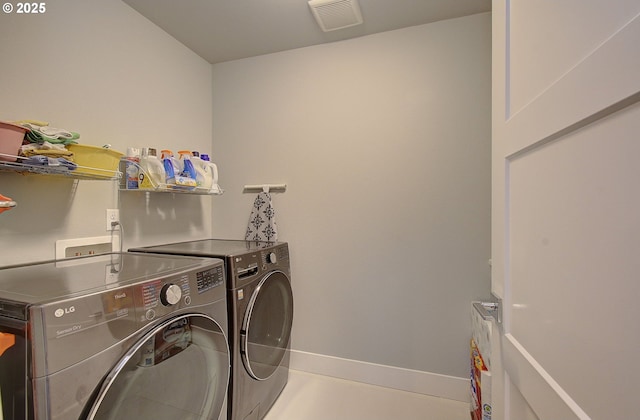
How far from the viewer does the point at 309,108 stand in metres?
2.13

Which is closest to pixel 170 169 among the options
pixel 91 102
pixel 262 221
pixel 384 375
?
pixel 91 102

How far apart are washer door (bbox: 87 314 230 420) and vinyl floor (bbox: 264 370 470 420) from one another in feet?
2.16

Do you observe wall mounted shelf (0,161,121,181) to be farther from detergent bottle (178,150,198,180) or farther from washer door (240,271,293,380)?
washer door (240,271,293,380)

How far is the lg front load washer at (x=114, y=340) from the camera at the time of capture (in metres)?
0.69

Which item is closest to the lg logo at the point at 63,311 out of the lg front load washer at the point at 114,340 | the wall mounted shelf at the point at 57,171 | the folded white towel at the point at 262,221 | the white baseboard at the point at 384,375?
the lg front load washer at the point at 114,340

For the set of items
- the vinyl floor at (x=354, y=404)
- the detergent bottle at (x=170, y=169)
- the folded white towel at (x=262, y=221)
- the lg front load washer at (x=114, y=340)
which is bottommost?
the vinyl floor at (x=354, y=404)

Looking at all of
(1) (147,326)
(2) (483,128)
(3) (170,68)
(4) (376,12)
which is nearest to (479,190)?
(2) (483,128)

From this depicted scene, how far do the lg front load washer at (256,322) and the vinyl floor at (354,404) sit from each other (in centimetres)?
10

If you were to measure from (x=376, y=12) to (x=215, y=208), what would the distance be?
5.98 feet

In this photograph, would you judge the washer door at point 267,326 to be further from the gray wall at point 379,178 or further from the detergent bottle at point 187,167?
the detergent bottle at point 187,167

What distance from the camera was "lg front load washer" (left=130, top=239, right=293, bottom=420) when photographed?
140 cm

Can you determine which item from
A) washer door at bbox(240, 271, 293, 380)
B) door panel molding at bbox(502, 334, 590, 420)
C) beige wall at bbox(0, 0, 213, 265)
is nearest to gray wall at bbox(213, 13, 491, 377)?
washer door at bbox(240, 271, 293, 380)

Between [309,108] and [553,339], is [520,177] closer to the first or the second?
[553,339]

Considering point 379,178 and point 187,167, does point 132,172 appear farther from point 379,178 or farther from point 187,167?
point 379,178
